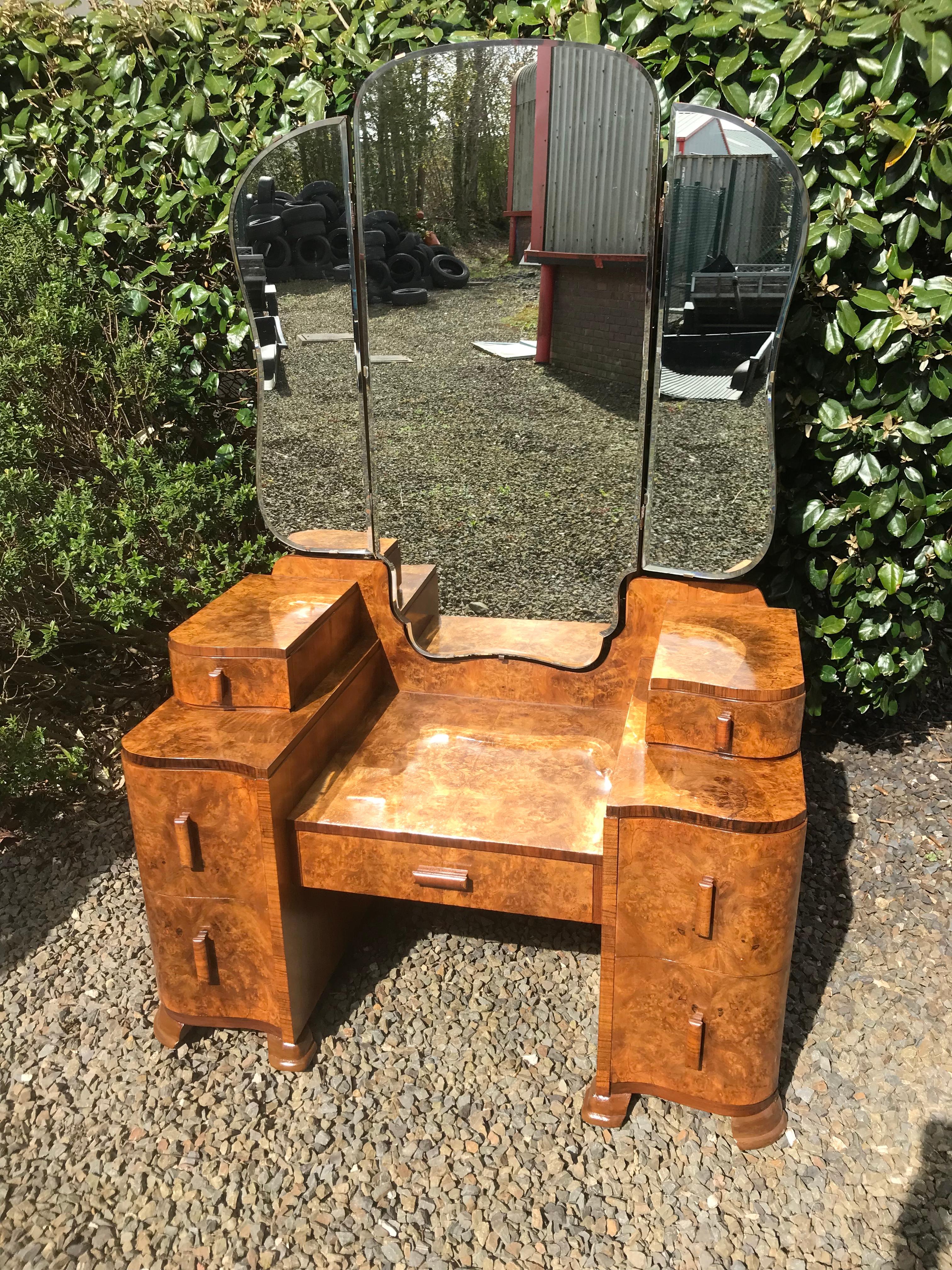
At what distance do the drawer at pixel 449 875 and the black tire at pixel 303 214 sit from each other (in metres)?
1.51

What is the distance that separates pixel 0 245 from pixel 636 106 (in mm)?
2179

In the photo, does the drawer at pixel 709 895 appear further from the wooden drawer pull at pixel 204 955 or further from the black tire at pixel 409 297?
the black tire at pixel 409 297

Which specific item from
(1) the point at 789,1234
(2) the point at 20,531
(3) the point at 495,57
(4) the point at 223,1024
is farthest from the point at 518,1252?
(3) the point at 495,57

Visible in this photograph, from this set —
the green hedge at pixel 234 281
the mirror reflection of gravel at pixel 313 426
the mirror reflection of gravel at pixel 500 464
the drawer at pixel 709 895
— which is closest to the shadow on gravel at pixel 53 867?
the green hedge at pixel 234 281

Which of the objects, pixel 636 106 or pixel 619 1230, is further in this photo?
pixel 636 106

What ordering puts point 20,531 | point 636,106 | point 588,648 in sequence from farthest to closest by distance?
point 20,531
point 588,648
point 636,106

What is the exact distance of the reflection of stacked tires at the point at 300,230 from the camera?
238cm

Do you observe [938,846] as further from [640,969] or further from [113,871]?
[113,871]

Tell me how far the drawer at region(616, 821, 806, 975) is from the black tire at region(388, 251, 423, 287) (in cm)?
142

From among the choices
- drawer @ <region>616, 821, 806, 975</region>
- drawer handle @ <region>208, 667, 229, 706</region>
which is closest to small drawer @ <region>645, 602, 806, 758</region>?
drawer @ <region>616, 821, 806, 975</region>

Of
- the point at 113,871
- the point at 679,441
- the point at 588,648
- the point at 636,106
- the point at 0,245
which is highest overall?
the point at 636,106

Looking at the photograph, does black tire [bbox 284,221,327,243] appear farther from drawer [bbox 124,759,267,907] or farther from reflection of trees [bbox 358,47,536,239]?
drawer [bbox 124,759,267,907]

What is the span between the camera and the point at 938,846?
9.78ft

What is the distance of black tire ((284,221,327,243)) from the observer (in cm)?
240
